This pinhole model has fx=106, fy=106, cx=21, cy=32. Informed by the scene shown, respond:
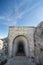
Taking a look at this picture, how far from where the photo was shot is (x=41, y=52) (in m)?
18.0

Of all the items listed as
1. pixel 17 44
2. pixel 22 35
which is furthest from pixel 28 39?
pixel 17 44

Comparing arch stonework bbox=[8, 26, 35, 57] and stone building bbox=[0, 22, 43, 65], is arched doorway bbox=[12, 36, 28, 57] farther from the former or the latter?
arch stonework bbox=[8, 26, 35, 57]

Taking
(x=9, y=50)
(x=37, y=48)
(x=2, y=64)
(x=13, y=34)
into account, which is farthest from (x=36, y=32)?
(x=2, y=64)

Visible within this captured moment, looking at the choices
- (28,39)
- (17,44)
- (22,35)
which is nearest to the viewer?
(28,39)

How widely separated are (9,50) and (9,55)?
876 mm

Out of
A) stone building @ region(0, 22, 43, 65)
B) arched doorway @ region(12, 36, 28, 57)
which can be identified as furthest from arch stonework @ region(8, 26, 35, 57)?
arched doorway @ region(12, 36, 28, 57)

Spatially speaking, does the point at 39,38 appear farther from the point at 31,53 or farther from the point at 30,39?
the point at 31,53

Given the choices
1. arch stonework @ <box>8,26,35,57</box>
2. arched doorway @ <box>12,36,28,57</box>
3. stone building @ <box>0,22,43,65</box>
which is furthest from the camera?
arched doorway @ <box>12,36,28,57</box>

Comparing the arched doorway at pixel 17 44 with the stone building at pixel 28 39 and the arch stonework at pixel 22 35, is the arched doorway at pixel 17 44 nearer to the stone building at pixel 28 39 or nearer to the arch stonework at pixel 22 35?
the stone building at pixel 28 39

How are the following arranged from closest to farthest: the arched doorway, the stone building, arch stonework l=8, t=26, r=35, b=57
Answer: the stone building < arch stonework l=8, t=26, r=35, b=57 < the arched doorway

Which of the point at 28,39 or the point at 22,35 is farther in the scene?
the point at 22,35

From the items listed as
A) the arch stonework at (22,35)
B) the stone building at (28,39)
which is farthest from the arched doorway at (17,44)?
the arch stonework at (22,35)

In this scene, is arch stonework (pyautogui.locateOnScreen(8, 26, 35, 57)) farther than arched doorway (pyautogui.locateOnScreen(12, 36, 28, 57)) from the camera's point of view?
No

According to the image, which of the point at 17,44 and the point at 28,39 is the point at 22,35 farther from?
the point at 17,44
